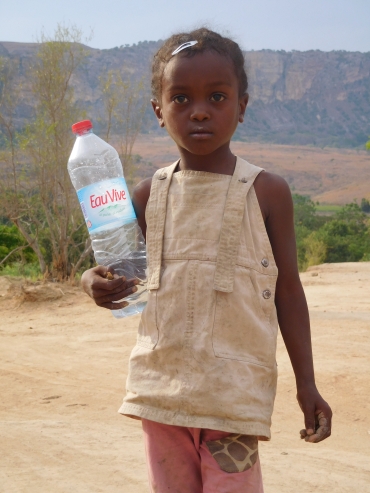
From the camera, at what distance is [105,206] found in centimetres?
204

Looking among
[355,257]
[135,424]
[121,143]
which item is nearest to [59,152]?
[121,143]

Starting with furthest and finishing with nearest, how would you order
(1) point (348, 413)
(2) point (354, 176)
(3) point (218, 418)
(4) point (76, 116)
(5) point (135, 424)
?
(2) point (354, 176), (4) point (76, 116), (1) point (348, 413), (5) point (135, 424), (3) point (218, 418)

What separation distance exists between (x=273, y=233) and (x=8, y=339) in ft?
18.9

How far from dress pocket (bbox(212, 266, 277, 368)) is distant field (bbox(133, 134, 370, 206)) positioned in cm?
5023

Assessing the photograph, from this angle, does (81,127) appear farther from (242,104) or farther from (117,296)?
(117,296)

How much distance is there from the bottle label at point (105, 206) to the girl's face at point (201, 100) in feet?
0.88

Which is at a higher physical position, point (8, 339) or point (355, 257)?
point (8, 339)

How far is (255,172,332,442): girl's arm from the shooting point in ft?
6.40

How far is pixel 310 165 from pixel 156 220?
67.8 meters

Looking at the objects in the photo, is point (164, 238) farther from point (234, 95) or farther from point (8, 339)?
point (8, 339)

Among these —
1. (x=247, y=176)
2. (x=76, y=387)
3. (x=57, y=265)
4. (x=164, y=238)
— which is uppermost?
(x=247, y=176)

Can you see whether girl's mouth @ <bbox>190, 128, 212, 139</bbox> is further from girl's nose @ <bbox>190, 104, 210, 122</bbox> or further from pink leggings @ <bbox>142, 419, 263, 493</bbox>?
pink leggings @ <bbox>142, 419, 263, 493</bbox>

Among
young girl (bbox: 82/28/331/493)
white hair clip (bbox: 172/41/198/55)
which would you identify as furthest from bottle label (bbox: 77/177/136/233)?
white hair clip (bbox: 172/41/198/55)

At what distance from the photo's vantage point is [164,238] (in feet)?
6.45
